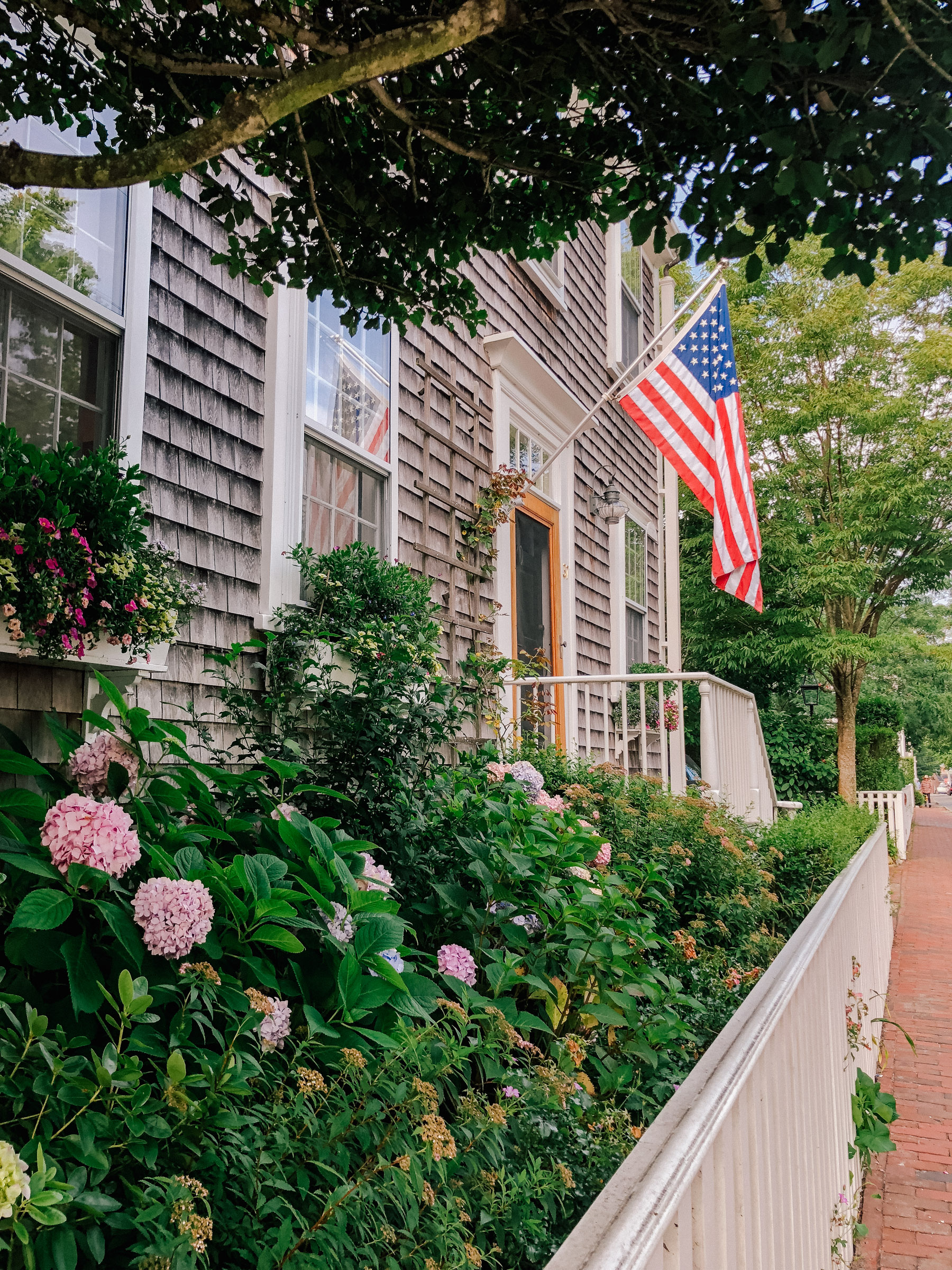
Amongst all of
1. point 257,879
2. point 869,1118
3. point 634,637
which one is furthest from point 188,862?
point 634,637

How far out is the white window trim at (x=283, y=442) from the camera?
3740 millimetres

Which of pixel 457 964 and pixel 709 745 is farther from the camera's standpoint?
pixel 709 745

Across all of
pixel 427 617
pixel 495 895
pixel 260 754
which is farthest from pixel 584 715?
pixel 495 895

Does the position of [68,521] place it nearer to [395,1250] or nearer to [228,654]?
[228,654]

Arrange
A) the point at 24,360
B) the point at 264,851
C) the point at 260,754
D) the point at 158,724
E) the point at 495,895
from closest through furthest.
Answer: the point at 264,851
the point at 158,724
the point at 495,895
the point at 24,360
the point at 260,754

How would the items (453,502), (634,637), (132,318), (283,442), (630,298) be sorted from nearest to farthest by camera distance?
(132,318) < (283,442) < (453,502) < (630,298) < (634,637)

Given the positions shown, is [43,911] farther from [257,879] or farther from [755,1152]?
[755,1152]

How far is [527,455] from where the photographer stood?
723 centimetres

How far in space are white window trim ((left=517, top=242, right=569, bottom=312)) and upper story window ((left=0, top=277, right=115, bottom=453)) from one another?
4.35m

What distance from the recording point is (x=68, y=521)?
230 centimetres

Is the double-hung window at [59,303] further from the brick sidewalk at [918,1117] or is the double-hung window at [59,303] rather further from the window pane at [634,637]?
the window pane at [634,637]

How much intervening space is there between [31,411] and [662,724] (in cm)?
504

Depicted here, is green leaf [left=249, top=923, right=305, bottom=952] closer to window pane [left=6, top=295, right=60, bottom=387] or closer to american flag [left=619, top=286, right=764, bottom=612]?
window pane [left=6, top=295, right=60, bottom=387]

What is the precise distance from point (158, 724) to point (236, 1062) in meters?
1.05
